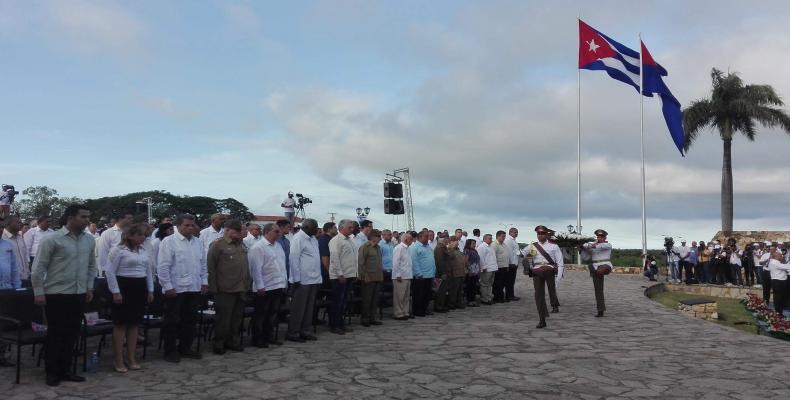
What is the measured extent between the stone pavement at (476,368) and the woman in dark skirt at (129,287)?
31 cm

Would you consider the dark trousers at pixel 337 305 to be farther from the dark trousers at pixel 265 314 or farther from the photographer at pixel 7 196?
the photographer at pixel 7 196

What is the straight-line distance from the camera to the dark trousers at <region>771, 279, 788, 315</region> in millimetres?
15266

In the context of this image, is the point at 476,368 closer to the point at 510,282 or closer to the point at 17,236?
the point at 17,236

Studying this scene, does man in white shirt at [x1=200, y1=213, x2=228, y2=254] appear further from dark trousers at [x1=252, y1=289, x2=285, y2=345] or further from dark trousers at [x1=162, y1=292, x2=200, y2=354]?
dark trousers at [x1=162, y1=292, x2=200, y2=354]

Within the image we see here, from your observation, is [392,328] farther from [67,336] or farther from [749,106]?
[749,106]

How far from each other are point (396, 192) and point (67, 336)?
14.4m

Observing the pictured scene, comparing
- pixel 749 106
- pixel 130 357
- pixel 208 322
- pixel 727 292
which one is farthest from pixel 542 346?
pixel 749 106

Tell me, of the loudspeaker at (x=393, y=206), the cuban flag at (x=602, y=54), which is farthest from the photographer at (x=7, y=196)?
the cuban flag at (x=602, y=54)

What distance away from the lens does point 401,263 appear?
11688 mm

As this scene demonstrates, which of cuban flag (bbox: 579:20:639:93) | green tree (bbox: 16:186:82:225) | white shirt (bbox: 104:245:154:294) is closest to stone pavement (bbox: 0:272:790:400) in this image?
white shirt (bbox: 104:245:154:294)

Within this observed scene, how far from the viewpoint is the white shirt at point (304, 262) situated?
8953 mm

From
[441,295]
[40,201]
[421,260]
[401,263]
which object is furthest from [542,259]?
[40,201]

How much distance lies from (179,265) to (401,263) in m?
5.19

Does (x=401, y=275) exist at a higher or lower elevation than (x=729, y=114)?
lower
